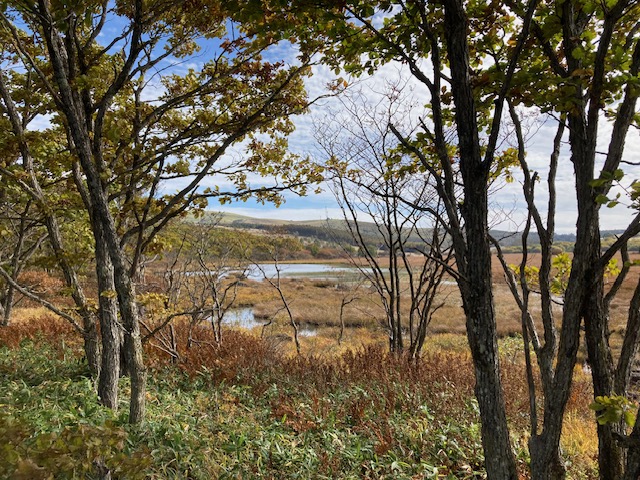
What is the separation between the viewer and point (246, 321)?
2248 cm

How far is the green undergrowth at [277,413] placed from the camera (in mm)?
3691

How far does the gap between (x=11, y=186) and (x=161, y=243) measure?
209cm

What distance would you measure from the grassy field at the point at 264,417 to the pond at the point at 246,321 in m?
12.6

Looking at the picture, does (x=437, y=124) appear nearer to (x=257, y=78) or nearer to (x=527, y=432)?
(x=257, y=78)

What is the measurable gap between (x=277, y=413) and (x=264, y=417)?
178 mm

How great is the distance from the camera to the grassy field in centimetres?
343

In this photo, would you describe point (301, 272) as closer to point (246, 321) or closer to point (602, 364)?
point (246, 321)

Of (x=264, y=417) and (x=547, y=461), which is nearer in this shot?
(x=547, y=461)

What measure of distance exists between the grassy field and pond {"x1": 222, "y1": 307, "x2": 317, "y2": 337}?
12646 mm

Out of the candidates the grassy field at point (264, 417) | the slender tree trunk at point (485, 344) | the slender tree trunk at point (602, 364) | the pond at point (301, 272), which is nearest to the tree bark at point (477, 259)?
the slender tree trunk at point (485, 344)

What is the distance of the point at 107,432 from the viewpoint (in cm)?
143

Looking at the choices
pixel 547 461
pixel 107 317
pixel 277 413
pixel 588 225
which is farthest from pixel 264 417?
pixel 588 225

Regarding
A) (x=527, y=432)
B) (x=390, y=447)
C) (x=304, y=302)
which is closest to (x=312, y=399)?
(x=390, y=447)

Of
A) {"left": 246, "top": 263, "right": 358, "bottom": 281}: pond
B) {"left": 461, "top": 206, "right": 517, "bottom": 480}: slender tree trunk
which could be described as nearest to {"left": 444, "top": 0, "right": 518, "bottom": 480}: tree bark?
{"left": 461, "top": 206, "right": 517, "bottom": 480}: slender tree trunk
